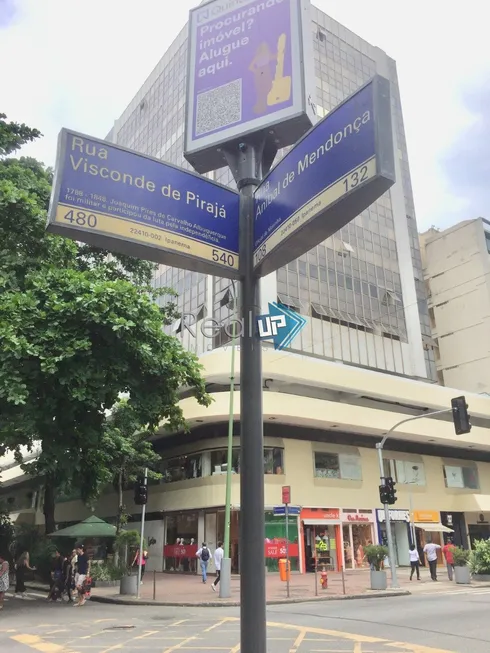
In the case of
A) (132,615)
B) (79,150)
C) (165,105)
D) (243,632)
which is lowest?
(132,615)

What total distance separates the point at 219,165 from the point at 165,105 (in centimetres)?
5659

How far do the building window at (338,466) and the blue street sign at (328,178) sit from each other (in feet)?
94.8

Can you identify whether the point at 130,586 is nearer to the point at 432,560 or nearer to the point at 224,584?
the point at 224,584

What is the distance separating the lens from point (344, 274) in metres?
45.8

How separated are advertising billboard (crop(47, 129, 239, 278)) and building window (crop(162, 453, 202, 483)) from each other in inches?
1090

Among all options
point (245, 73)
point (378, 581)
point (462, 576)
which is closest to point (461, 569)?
point (462, 576)

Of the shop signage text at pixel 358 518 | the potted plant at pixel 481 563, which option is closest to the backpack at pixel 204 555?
the shop signage text at pixel 358 518

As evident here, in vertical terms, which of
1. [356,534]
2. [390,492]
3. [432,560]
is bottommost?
[432,560]

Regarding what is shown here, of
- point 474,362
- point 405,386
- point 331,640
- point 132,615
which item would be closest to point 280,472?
point 405,386

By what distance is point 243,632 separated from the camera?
3.83 meters

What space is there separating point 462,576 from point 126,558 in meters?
13.1

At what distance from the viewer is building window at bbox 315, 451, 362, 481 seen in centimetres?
3209

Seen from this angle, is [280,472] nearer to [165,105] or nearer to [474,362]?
[474,362]

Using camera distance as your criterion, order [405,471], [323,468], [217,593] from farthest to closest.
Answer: [405,471] → [323,468] → [217,593]
